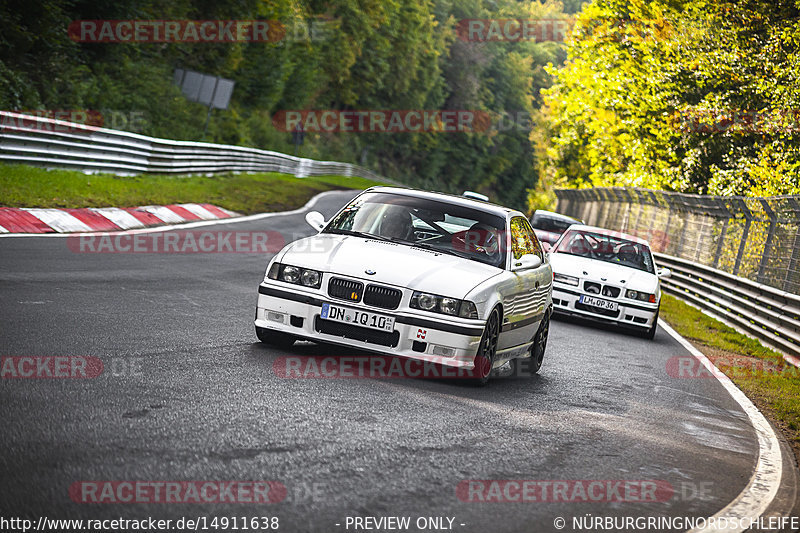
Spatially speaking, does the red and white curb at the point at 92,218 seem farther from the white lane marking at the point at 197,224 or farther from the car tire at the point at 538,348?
the car tire at the point at 538,348

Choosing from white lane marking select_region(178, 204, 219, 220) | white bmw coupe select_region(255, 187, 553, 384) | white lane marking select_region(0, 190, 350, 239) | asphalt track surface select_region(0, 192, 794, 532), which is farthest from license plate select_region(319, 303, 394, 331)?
white lane marking select_region(178, 204, 219, 220)

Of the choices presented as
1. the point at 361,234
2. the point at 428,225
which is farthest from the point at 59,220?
the point at 428,225

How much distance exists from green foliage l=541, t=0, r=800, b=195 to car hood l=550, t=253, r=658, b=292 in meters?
13.2

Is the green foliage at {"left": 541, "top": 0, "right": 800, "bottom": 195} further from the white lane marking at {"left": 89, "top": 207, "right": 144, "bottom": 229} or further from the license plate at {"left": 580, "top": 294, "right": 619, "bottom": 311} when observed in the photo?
the white lane marking at {"left": 89, "top": 207, "right": 144, "bottom": 229}

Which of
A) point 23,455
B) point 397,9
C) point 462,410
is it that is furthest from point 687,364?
point 397,9

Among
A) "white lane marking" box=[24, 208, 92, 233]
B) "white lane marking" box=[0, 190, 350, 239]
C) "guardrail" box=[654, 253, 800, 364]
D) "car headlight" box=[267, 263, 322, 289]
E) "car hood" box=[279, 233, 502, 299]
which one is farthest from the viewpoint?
"guardrail" box=[654, 253, 800, 364]

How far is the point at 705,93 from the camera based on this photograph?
36094 mm

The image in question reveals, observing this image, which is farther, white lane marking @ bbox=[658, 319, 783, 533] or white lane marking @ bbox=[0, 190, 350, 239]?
white lane marking @ bbox=[0, 190, 350, 239]

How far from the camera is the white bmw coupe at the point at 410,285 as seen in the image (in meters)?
7.44

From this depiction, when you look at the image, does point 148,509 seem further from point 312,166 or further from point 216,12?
point 312,166

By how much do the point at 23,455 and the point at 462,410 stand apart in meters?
3.16

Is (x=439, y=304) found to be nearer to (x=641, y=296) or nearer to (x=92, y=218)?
(x=641, y=296)

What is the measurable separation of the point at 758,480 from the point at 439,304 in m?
2.49

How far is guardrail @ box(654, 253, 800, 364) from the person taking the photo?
14312 mm
